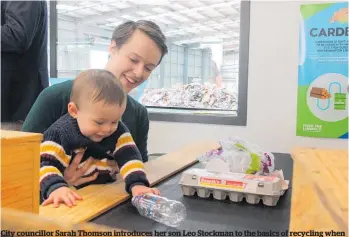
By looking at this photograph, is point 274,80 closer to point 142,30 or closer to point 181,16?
point 181,16

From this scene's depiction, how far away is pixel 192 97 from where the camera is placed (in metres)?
2.60

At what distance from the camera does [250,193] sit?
88 cm

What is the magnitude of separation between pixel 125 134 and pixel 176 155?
1.58 feet

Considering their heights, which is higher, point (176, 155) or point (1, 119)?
point (1, 119)

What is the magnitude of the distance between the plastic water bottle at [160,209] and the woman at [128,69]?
1.62 feet

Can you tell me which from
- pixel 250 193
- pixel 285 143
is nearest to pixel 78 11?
pixel 285 143

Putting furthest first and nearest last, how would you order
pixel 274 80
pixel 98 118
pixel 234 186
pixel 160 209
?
pixel 274 80 → pixel 98 118 → pixel 234 186 → pixel 160 209

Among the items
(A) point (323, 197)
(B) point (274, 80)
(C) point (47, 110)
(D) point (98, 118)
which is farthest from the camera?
(B) point (274, 80)

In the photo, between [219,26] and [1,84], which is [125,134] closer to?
[1,84]

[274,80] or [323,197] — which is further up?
[274,80]

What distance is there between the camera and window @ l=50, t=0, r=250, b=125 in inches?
94.7

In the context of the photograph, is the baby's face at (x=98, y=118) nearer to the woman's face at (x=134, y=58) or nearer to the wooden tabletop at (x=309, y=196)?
the wooden tabletop at (x=309, y=196)

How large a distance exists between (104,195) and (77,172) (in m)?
0.19

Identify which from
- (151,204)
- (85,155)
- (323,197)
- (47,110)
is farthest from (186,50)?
(323,197)
